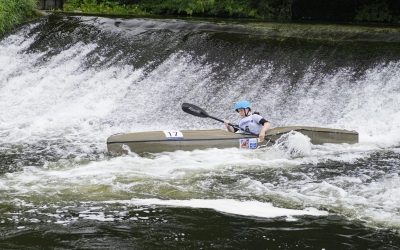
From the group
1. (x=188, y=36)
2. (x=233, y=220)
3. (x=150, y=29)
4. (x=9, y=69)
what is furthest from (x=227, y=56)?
(x=233, y=220)

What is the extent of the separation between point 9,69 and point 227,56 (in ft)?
16.5

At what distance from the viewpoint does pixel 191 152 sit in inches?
336

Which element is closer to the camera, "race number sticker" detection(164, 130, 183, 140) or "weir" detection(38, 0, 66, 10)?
"race number sticker" detection(164, 130, 183, 140)

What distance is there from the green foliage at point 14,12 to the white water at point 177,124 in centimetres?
57

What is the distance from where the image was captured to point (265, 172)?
7.53 m

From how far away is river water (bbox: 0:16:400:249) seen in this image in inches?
214

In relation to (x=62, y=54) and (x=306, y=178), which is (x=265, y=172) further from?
(x=62, y=54)

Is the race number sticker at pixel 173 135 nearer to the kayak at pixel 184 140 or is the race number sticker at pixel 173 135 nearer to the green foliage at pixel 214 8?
the kayak at pixel 184 140

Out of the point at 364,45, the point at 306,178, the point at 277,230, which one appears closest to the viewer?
the point at 277,230

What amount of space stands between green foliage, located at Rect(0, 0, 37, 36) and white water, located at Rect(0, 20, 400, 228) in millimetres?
575

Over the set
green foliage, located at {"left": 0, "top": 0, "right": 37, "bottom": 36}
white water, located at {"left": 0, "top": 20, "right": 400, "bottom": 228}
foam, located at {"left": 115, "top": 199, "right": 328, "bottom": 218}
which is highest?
green foliage, located at {"left": 0, "top": 0, "right": 37, "bottom": 36}

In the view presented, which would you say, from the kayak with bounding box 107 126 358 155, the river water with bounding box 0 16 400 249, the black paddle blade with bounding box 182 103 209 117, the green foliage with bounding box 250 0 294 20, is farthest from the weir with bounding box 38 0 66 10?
the kayak with bounding box 107 126 358 155

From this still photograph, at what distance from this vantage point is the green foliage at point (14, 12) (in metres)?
15.2

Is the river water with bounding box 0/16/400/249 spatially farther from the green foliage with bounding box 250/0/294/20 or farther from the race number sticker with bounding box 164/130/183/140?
the green foliage with bounding box 250/0/294/20
